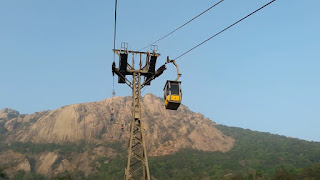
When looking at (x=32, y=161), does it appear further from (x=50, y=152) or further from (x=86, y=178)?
(x=86, y=178)

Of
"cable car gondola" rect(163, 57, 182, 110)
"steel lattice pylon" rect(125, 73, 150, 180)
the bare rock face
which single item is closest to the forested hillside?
the bare rock face

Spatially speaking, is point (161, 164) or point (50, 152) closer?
point (161, 164)

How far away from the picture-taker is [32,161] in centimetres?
12181

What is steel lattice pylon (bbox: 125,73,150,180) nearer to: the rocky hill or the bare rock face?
the rocky hill

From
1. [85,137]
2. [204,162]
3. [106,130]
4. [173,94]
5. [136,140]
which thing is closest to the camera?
[173,94]

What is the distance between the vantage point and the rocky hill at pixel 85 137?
4796 inches

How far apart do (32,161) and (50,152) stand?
7988 mm

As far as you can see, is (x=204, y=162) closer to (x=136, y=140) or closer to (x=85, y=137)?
(x=85, y=137)

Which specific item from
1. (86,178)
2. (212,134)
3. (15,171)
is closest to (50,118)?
(15,171)

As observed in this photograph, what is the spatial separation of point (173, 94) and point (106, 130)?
14518cm

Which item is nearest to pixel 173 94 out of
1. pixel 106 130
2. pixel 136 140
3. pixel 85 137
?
pixel 136 140

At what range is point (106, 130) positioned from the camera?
154 meters

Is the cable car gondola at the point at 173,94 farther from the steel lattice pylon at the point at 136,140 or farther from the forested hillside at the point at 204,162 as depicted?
the forested hillside at the point at 204,162

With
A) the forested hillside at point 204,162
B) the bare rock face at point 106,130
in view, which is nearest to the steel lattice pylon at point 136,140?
the forested hillside at point 204,162
